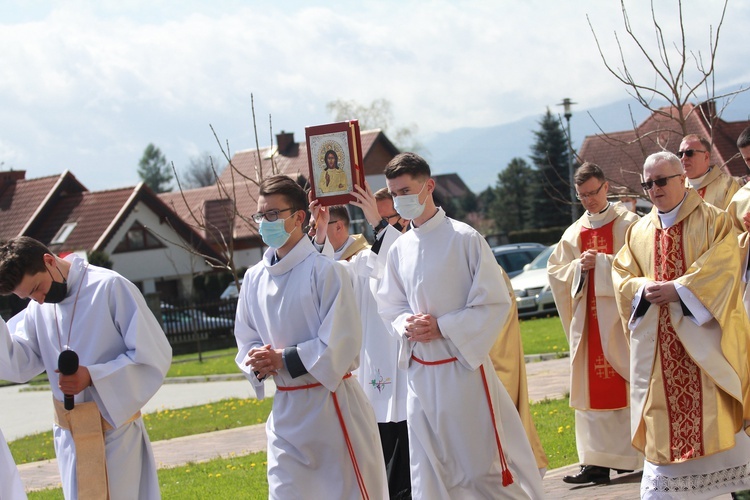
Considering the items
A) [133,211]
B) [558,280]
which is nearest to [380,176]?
[133,211]

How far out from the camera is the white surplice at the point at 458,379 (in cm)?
616

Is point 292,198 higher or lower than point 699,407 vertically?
higher

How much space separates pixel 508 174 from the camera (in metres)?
74.6

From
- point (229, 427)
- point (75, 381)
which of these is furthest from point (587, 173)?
point (229, 427)

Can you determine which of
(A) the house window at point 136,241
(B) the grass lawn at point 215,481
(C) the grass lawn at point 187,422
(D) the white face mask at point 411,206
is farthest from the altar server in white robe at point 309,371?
(A) the house window at point 136,241

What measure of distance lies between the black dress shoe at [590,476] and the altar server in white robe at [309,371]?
257 centimetres

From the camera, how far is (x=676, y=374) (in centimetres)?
682

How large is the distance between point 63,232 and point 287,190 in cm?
4418

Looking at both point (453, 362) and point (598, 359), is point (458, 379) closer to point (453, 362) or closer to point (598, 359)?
point (453, 362)

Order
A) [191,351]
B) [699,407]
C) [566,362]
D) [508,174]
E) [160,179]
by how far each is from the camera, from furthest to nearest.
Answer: [160,179] < [508,174] < [191,351] < [566,362] < [699,407]

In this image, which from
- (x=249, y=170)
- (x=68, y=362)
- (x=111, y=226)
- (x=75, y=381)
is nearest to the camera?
(x=68, y=362)

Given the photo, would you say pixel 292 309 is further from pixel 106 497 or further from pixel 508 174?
pixel 508 174

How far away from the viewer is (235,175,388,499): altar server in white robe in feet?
18.5

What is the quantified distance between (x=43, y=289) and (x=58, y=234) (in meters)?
44.4
